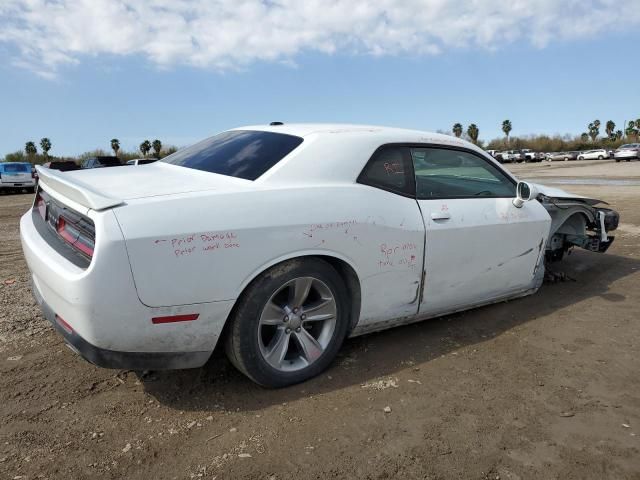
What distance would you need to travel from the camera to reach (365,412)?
8.88ft

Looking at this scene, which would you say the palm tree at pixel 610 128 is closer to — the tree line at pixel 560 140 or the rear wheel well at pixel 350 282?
the tree line at pixel 560 140

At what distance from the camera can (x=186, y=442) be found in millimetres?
2451

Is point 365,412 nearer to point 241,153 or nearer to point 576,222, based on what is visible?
point 241,153

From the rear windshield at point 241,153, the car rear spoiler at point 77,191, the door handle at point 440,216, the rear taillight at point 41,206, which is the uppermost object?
the rear windshield at point 241,153

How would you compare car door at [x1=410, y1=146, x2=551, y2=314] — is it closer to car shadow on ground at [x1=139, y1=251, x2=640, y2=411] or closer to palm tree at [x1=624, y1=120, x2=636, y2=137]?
car shadow on ground at [x1=139, y1=251, x2=640, y2=411]

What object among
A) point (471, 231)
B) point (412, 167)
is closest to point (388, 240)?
point (412, 167)

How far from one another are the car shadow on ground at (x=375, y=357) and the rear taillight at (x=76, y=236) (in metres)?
0.96

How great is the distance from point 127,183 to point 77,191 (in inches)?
13.2

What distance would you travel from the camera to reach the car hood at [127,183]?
8.20 feet

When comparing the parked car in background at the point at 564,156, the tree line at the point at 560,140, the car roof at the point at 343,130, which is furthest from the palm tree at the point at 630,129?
the car roof at the point at 343,130

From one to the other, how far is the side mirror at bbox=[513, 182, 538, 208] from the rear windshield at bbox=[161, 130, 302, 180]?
190cm

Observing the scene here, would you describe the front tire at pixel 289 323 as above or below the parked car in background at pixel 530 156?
above

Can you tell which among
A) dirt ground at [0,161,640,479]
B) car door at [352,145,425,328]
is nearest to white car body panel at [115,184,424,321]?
car door at [352,145,425,328]

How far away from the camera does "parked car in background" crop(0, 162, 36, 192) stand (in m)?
21.8
